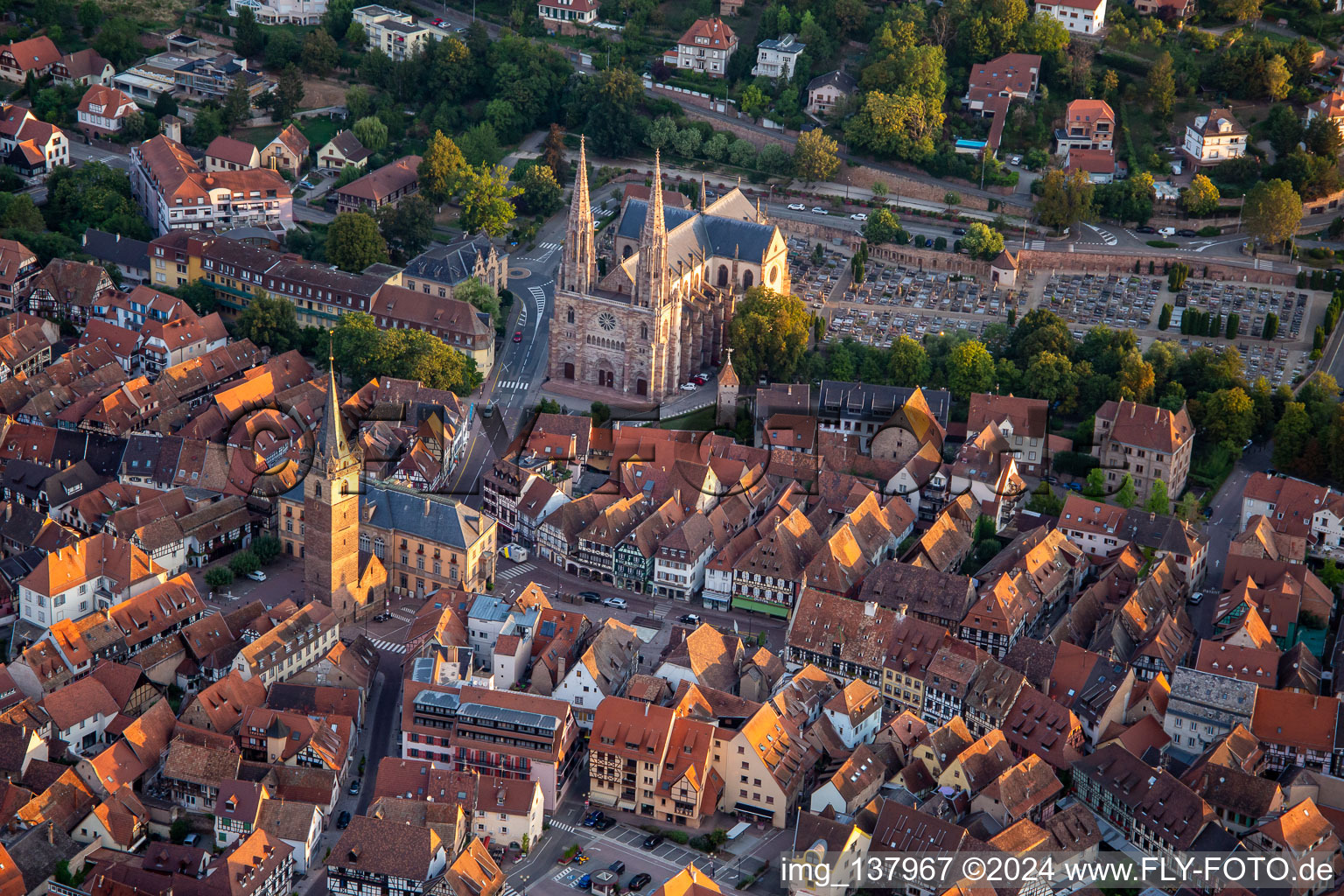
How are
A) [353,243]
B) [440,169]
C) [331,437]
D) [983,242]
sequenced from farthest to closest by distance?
[440,169], [983,242], [353,243], [331,437]

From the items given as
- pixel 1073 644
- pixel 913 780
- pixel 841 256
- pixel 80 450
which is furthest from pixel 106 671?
pixel 841 256

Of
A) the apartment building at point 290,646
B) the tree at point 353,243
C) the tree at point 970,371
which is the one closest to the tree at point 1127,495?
the tree at point 970,371

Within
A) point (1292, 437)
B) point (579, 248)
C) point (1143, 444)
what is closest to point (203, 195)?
point (579, 248)

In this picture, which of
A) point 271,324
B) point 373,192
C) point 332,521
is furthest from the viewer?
point 373,192

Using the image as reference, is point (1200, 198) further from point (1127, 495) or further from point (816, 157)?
point (1127, 495)

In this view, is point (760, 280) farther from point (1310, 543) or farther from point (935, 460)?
point (1310, 543)

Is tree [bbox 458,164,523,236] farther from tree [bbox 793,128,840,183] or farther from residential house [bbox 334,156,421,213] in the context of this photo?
tree [bbox 793,128,840,183]

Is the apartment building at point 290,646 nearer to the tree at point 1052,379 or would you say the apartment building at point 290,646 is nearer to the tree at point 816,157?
the tree at point 1052,379
